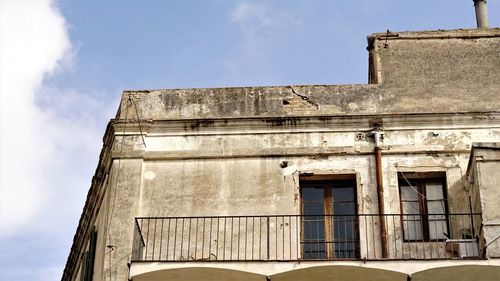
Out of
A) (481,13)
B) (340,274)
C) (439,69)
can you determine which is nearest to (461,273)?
(340,274)

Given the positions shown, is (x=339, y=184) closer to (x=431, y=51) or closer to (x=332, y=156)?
(x=332, y=156)

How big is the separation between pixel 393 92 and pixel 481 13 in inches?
116

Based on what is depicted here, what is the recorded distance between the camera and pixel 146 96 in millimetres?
18312

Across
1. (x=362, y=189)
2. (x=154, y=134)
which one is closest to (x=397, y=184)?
(x=362, y=189)

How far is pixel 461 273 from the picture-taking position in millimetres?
15219

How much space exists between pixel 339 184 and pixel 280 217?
1.26m

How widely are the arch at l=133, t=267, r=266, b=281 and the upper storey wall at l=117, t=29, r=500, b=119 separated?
136 inches

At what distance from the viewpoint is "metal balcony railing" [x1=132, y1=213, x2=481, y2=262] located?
16.4 meters

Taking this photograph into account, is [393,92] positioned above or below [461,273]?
above

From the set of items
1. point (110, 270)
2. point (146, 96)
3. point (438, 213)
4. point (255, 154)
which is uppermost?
point (146, 96)

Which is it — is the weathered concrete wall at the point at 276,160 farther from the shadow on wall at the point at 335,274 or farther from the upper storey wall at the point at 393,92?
the shadow on wall at the point at 335,274

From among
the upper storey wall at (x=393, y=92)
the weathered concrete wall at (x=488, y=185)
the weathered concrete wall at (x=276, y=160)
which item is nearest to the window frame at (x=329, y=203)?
the weathered concrete wall at (x=276, y=160)

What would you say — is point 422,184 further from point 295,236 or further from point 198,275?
point 198,275

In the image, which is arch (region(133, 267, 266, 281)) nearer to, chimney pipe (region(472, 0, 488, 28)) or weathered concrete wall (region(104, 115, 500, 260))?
weathered concrete wall (region(104, 115, 500, 260))
